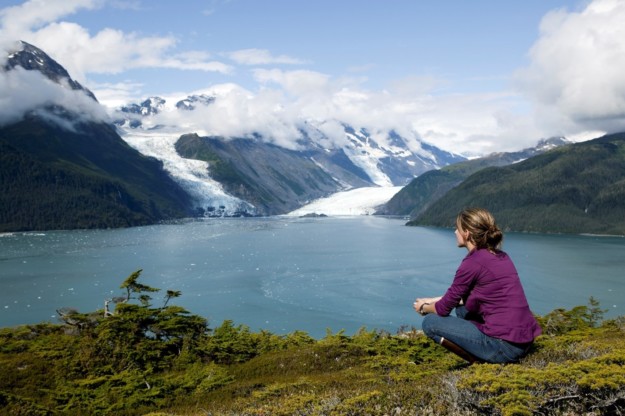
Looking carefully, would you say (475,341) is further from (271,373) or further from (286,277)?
(286,277)

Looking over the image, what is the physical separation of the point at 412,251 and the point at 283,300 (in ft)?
253

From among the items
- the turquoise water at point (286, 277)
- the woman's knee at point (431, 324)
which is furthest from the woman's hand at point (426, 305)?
the turquoise water at point (286, 277)

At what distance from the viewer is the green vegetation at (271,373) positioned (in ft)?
25.5

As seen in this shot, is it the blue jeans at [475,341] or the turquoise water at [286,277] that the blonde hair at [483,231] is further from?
the turquoise water at [286,277]

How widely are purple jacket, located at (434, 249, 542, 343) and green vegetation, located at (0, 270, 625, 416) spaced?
0.61 m

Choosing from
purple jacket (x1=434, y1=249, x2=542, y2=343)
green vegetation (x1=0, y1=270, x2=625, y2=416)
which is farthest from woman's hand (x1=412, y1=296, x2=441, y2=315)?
green vegetation (x1=0, y1=270, x2=625, y2=416)

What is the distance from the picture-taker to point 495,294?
27.0 feet

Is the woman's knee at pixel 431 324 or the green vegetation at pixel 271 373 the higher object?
the woman's knee at pixel 431 324

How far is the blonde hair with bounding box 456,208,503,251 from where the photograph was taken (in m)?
8.39

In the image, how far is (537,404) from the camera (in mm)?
7570

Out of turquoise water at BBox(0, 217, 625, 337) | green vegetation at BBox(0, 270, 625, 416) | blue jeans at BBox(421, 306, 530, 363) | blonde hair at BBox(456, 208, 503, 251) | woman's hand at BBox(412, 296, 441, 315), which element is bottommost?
turquoise water at BBox(0, 217, 625, 337)

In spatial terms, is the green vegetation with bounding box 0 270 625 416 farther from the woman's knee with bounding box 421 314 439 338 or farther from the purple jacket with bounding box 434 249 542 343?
the woman's knee with bounding box 421 314 439 338

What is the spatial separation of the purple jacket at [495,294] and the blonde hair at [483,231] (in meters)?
0.15

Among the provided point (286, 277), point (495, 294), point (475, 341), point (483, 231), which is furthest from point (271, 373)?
point (286, 277)
